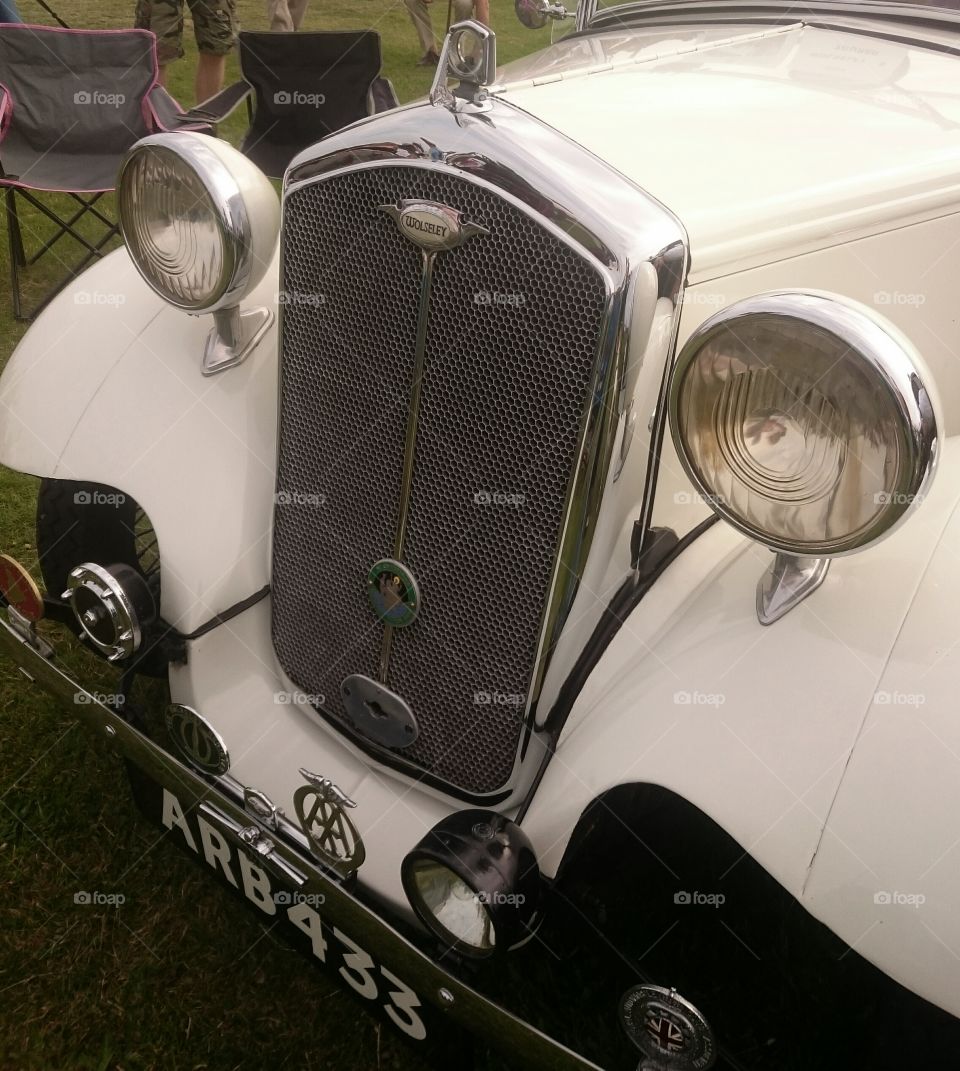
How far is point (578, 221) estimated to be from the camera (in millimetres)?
1370

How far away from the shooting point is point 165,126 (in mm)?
4656

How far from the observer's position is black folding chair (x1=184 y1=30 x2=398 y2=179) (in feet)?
16.7

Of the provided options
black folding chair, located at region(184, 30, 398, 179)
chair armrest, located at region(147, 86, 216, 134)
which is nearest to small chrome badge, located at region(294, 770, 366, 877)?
chair armrest, located at region(147, 86, 216, 134)

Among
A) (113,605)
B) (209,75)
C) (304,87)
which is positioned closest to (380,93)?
(304,87)

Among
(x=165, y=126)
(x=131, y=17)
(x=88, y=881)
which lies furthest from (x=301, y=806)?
(x=131, y=17)

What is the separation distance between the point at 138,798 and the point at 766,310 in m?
1.45

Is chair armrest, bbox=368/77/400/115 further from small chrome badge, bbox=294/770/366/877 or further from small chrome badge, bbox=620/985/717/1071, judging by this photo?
small chrome badge, bbox=620/985/717/1071

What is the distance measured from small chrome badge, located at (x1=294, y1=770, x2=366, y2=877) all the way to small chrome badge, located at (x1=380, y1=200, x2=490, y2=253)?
80 cm

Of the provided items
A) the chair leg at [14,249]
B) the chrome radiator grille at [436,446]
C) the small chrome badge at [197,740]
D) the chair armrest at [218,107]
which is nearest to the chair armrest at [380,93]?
the chair armrest at [218,107]

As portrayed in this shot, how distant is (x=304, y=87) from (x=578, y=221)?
434 cm

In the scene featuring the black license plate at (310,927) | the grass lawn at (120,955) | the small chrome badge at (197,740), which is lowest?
the grass lawn at (120,955)

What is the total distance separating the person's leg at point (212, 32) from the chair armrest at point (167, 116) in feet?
2.93

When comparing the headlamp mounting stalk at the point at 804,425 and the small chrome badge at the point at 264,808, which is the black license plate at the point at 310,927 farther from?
the headlamp mounting stalk at the point at 804,425

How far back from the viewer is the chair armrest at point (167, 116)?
4641 mm
